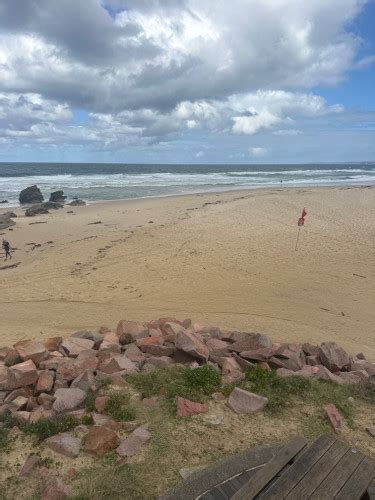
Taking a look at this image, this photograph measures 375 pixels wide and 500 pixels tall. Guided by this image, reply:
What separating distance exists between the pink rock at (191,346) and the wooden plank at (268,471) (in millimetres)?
2654

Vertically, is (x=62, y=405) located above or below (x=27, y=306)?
above

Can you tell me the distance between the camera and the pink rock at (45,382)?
5855 mm

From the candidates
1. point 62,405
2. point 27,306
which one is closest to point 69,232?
point 27,306

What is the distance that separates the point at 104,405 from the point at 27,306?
6674 mm

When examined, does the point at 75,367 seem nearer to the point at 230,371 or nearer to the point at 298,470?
the point at 230,371

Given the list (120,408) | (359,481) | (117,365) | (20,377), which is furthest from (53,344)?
(359,481)

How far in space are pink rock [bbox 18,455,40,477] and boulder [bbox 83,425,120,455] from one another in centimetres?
49

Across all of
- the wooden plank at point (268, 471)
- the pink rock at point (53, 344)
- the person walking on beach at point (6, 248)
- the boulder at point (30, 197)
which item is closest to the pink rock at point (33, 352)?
the pink rock at point (53, 344)

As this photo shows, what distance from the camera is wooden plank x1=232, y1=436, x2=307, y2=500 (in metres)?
3.51

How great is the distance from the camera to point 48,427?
4.77 metres

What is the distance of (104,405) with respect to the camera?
522 centimetres

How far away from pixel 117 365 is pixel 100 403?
1.07m

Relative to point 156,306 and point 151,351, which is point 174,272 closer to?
point 156,306

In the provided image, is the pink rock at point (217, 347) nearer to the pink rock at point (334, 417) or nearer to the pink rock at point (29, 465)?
the pink rock at point (334, 417)
